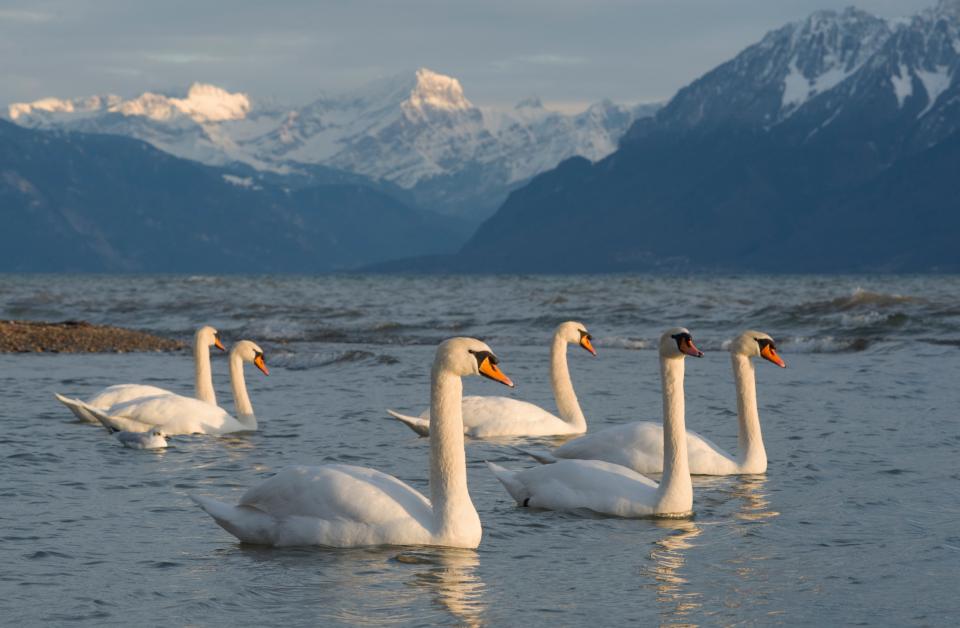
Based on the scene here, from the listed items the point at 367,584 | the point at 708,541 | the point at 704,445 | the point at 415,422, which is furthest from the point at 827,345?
the point at 367,584

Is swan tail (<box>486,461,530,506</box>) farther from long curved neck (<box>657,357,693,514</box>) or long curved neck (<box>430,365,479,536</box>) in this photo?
long curved neck (<box>430,365,479,536</box>)

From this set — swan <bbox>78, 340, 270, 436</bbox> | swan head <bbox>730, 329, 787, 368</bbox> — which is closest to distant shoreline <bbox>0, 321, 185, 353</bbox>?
swan <bbox>78, 340, 270, 436</bbox>

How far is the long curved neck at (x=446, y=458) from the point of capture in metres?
10.5

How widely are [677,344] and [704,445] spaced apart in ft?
8.45

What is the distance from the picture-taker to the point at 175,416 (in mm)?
17406

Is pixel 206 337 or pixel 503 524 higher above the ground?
pixel 206 337

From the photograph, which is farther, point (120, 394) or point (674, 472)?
point (120, 394)

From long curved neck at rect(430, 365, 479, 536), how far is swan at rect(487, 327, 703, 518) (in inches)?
75.9

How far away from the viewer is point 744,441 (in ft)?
47.7

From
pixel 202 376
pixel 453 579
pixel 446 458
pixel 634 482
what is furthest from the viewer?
pixel 202 376

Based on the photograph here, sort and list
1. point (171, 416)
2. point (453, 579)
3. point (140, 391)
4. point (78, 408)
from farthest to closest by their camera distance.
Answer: point (140, 391)
point (78, 408)
point (171, 416)
point (453, 579)

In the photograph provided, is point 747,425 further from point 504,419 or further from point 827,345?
point 827,345

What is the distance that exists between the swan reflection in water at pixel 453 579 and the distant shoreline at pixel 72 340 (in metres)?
23.3

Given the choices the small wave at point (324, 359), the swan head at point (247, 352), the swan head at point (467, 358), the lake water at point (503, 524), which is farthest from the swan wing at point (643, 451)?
the small wave at point (324, 359)
